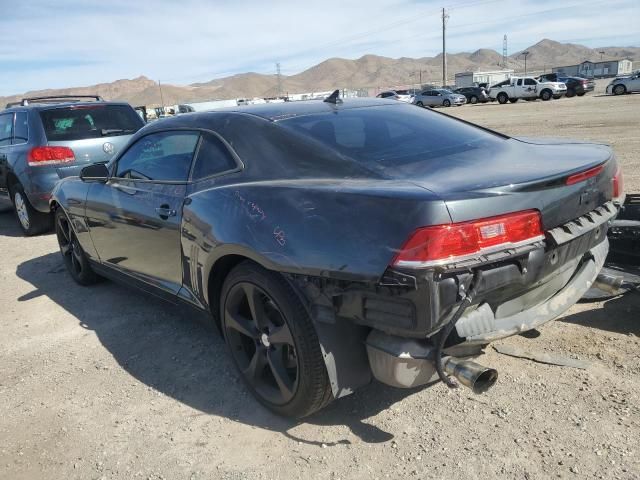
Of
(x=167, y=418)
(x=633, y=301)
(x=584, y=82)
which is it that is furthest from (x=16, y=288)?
(x=584, y=82)

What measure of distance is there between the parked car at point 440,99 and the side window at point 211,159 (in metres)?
37.4

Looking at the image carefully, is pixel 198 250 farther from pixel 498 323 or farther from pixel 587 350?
pixel 587 350

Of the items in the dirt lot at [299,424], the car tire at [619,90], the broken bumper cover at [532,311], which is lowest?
the dirt lot at [299,424]

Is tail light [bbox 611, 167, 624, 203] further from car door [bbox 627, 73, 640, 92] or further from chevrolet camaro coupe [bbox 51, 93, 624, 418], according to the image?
car door [bbox 627, 73, 640, 92]

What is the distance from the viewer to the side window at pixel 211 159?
3.01m

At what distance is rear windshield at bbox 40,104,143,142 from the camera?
695 cm

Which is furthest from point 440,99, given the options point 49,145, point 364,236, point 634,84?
point 364,236

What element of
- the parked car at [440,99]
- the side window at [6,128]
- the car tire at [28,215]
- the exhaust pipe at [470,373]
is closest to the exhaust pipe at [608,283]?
the exhaust pipe at [470,373]

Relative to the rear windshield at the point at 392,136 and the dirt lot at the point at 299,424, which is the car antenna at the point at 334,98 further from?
the dirt lot at the point at 299,424

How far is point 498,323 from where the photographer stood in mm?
2328

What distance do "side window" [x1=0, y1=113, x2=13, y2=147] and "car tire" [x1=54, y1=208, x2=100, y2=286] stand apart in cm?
322

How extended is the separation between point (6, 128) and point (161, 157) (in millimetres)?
5423

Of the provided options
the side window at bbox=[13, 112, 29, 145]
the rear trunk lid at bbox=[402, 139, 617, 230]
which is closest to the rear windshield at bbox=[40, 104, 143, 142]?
the side window at bbox=[13, 112, 29, 145]

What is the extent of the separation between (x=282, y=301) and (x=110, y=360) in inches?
70.2
